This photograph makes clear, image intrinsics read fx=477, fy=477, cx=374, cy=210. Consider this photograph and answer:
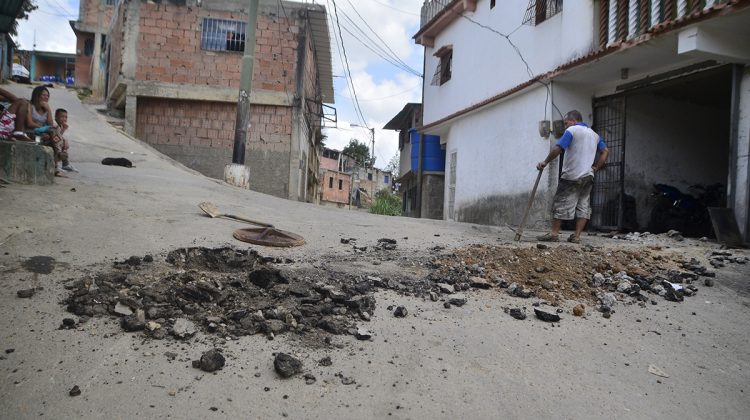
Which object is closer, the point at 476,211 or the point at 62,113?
the point at 62,113

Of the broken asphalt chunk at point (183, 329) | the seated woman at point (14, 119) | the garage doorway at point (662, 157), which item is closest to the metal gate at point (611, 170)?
the garage doorway at point (662, 157)

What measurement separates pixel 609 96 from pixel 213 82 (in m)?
11.2

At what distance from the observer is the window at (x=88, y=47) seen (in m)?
32.0

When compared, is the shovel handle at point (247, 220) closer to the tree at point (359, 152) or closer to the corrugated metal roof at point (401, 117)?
the corrugated metal roof at point (401, 117)

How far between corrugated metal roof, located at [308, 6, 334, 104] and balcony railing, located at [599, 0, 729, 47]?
30.7ft

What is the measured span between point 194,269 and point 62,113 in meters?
5.66

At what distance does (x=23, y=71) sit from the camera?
92.8 ft

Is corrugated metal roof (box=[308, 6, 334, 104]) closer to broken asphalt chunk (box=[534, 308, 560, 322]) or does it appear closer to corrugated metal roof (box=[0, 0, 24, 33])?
corrugated metal roof (box=[0, 0, 24, 33])

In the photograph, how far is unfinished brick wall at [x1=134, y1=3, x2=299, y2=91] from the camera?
14.8 m

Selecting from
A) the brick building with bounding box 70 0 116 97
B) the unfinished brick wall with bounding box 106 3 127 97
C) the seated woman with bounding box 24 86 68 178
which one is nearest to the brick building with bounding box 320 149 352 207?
the brick building with bounding box 70 0 116 97

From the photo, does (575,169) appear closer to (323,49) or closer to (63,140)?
(63,140)

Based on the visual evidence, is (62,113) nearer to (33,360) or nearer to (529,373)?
(33,360)

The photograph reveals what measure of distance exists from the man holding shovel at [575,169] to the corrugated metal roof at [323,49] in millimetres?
11272

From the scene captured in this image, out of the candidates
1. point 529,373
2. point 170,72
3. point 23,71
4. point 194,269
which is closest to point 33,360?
point 194,269
